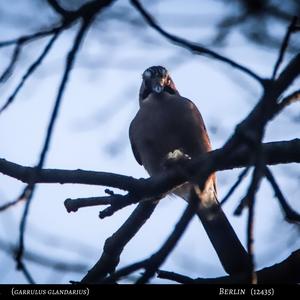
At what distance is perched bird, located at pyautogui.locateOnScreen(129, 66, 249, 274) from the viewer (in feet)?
15.9

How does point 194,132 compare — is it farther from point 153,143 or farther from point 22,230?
point 22,230

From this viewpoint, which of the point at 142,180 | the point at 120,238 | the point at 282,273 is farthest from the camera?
the point at 120,238

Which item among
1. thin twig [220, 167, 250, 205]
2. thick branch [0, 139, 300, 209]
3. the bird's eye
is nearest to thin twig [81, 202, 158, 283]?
thick branch [0, 139, 300, 209]

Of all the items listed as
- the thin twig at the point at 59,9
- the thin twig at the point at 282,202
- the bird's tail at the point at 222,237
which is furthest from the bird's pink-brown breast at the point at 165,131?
the thin twig at the point at 59,9

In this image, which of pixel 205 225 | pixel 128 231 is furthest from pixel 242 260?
pixel 128 231

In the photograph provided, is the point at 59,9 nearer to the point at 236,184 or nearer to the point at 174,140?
the point at 236,184

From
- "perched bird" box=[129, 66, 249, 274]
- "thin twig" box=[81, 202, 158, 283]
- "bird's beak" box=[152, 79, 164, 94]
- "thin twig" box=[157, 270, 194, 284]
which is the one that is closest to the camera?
"thin twig" box=[157, 270, 194, 284]

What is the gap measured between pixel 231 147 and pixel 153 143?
11.8 ft

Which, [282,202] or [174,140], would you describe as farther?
[174,140]

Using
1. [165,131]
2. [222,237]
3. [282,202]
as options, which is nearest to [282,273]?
[222,237]

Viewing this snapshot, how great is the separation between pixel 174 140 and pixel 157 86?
94 cm

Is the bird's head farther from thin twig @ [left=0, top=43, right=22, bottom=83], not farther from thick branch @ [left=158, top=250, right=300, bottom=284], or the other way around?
thin twig @ [left=0, top=43, right=22, bottom=83]

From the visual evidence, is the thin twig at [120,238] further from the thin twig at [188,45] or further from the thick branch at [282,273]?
the thin twig at [188,45]

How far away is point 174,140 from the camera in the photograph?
528cm
